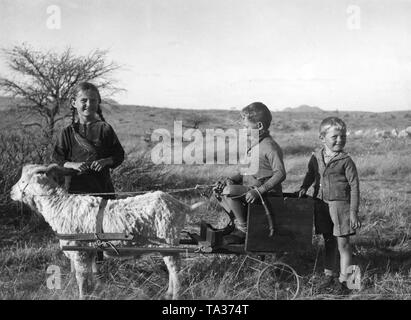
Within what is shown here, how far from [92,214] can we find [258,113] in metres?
1.92

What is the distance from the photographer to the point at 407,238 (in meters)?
6.66

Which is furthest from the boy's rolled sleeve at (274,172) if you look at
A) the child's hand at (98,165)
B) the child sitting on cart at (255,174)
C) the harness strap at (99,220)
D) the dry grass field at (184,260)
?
the child's hand at (98,165)

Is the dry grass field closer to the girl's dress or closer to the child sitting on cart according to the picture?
the child sitting on cart

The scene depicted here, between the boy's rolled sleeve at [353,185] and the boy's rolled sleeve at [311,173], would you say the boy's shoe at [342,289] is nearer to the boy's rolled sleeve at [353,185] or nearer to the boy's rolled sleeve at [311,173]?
the boy's rolled sleeve at [353,185]

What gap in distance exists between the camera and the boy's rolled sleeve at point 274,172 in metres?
4.41

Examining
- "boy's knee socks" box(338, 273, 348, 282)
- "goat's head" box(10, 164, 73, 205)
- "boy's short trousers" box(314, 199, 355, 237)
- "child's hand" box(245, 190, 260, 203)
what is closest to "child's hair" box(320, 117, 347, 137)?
"boy's short trousers" box(314, 199, 355, 237)

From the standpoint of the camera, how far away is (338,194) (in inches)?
188

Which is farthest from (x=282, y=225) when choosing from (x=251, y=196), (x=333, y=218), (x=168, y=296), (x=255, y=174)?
(x=168, y=296)

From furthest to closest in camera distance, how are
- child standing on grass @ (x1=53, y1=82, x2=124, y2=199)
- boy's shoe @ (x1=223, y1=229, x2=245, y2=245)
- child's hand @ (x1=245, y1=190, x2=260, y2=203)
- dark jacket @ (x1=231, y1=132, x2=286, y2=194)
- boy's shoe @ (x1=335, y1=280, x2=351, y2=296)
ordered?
child standing on grass @ (x1=53, y1=82, x2=124, y2=199) < boy's shoe @ (x1=335, y1=280, x2=351, y2=296) < boy's shoe @ (x1=223, y1=229, x2=245, y2=245) < dark jacket @ (x1=231, y1=132, x2=286, y2=194) < child's hand @ (x1=245, y1=190, x2=260, y2=203)

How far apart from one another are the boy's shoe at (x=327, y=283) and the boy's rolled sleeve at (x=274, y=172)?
48.5 inches

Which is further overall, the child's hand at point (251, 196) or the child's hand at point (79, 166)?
the child's hand at point (79, 166)

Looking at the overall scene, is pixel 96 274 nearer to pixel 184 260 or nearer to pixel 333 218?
pixel 184 260

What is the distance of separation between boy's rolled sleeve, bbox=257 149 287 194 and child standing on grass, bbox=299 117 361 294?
51cm

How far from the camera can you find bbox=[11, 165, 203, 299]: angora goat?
4.43 meters
